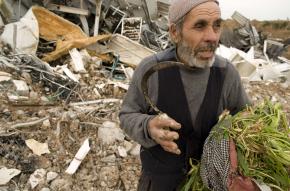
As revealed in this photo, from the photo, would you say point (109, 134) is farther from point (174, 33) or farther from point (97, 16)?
point (97, 16)

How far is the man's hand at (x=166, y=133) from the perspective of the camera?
1623mm

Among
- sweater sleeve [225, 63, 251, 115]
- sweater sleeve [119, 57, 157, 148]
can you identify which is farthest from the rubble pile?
sweater sleeve [225, 63, 251, 115]

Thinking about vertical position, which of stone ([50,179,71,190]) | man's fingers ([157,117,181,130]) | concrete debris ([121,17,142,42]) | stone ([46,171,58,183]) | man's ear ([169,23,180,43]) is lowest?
stone ([50,179,71,190])

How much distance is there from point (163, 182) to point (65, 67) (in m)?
5.97

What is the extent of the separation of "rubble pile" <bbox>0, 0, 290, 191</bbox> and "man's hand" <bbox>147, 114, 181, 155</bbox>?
10.6ft

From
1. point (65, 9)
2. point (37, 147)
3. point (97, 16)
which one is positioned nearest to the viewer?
point (37, 147)

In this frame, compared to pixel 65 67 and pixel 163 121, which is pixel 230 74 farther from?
pixel 65 67

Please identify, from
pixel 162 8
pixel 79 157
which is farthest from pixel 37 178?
pixel 162 8

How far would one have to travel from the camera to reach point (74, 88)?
23.2ft

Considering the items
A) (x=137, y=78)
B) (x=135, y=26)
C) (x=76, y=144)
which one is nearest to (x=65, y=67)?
(x=76, y=144)

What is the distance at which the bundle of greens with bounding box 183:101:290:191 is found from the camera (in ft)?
5.49

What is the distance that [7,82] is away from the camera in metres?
6.76

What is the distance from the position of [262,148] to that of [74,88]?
5642 millimetres

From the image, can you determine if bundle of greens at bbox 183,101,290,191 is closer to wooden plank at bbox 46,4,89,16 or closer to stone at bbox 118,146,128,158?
stone at bbox 118,146,128,158
